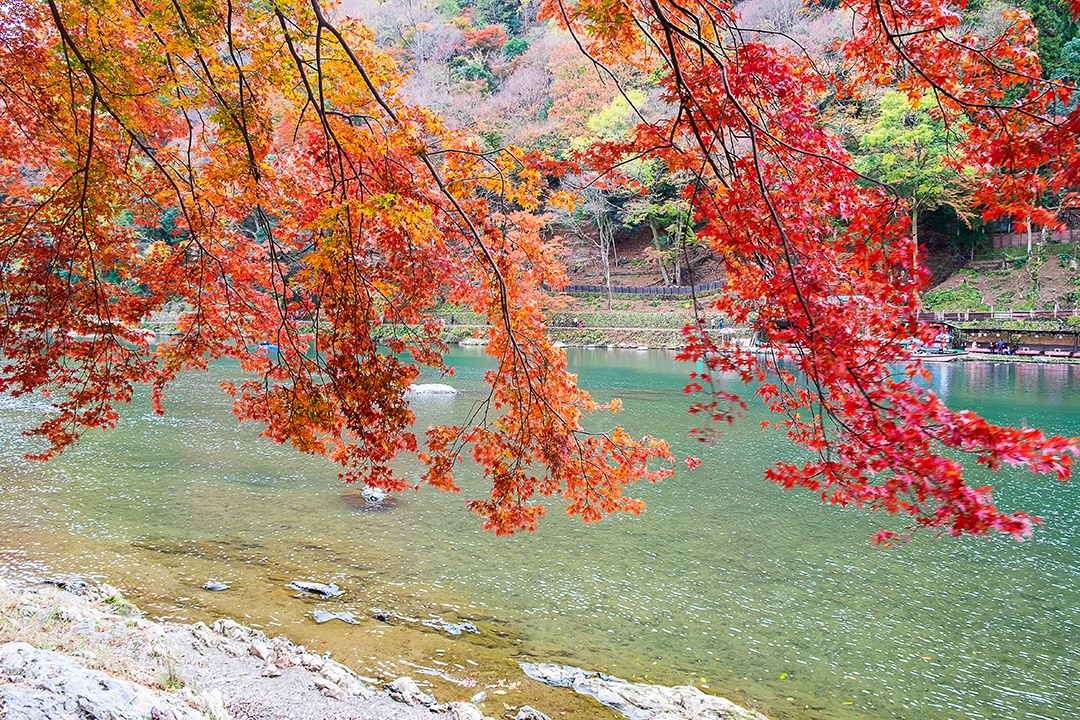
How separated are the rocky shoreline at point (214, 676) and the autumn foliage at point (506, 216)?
1.37m

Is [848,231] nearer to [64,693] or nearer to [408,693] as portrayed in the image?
[64,693]

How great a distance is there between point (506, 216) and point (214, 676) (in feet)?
12.2

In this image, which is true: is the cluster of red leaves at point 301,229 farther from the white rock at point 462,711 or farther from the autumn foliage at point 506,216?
the white rock at point 462,711

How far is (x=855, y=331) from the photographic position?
7.50ft

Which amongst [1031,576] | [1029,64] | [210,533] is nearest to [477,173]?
[1029,64]

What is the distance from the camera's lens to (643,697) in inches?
184

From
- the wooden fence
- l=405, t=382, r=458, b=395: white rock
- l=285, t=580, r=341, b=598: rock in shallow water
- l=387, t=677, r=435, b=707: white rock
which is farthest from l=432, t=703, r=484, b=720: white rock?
the wooden fence

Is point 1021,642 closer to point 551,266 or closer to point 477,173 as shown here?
point 551,266

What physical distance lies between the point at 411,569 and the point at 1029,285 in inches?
1157

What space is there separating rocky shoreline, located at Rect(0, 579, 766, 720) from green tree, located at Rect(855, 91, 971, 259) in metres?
24.3

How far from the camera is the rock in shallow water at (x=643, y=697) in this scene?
4.45 metres

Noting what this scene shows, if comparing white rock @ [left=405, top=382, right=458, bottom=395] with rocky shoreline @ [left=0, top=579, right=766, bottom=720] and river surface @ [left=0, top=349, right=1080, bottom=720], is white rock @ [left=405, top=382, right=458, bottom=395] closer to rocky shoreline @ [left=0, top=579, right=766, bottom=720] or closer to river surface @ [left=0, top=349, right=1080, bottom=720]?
river surface @ [left=0, top=349, right=1080, bottom=720]

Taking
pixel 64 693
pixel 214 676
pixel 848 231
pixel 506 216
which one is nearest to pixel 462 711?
pixel 214 676

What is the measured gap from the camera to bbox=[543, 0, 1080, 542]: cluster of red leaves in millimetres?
2051
